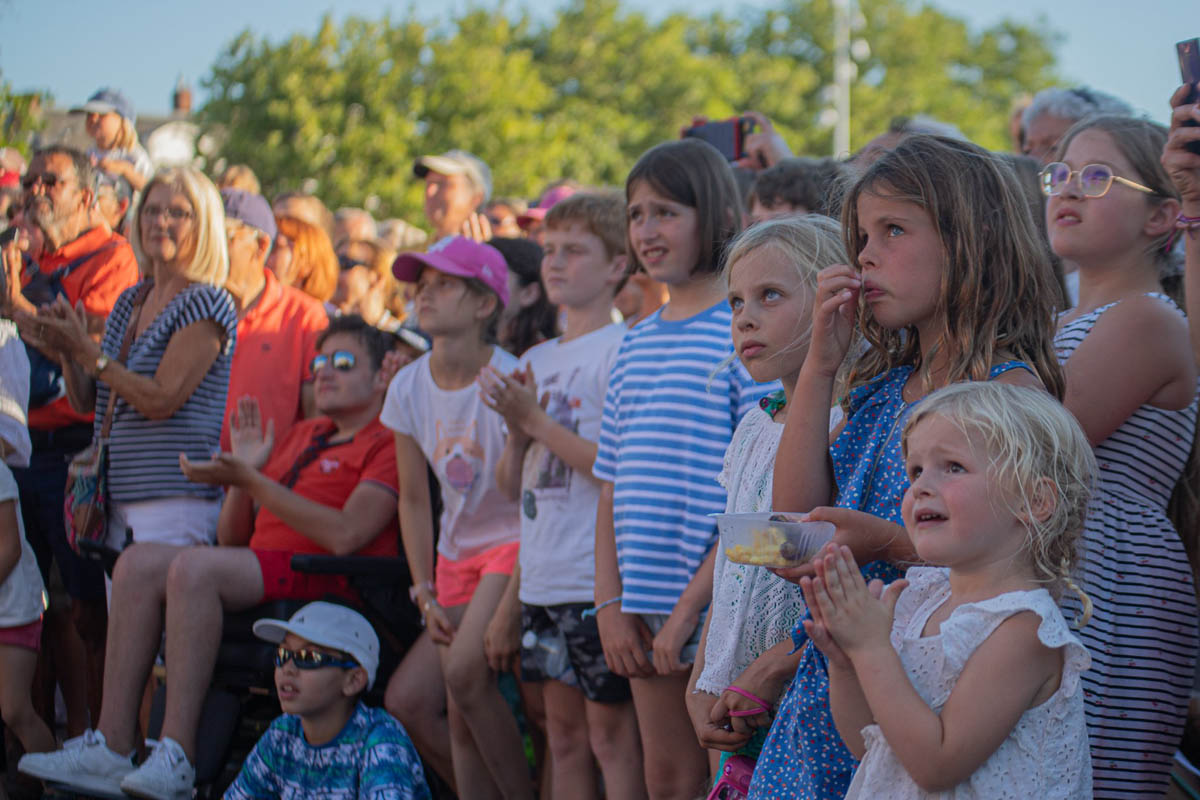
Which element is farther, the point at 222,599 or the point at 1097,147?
the point at 222,599

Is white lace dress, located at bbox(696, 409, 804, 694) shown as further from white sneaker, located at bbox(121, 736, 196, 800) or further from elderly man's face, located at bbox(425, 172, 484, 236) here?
elderly man's face, located at bbox(425, 172, 484, 236)

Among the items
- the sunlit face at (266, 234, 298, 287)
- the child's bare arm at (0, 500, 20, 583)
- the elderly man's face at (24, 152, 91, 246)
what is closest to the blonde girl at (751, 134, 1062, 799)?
the child's bare arm at (0, 500, 20, 583)

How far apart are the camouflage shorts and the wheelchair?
0.69 m

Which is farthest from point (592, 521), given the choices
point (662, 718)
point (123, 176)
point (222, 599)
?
point (123, 176)

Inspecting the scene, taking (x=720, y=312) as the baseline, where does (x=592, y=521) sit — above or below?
below

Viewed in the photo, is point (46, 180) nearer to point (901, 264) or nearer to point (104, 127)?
point (104, 127)

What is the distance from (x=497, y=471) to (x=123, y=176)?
470 cm

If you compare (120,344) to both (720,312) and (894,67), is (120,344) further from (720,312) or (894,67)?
(894,67)

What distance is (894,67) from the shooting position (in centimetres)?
4672

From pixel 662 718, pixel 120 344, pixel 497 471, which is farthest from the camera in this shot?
pixel 120 344

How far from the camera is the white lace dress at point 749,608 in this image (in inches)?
109

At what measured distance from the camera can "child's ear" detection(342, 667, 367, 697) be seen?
430 centimetres

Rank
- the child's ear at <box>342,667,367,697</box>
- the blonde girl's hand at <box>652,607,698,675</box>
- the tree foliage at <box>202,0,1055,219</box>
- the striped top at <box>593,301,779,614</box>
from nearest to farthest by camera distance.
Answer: the blonde girl's hand at <box>652,607,698,675</box> → the striped top at <box>593,301,779,614</box> → the child's ear at <box>342,667,367,697</box> → the tree foliage at <box>202,0,1055,219</box>

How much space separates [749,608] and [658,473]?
0.73m
